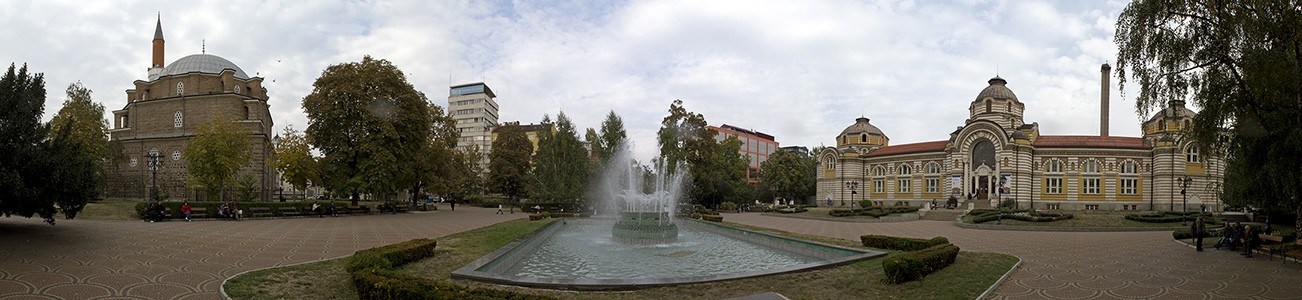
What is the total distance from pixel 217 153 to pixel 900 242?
33.6m

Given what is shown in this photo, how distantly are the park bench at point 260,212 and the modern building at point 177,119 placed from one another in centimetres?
2015

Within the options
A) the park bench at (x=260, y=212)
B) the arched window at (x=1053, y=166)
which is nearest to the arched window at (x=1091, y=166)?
the arched window at (x=1053, y=166)

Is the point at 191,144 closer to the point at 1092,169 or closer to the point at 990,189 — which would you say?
the point at 990,189

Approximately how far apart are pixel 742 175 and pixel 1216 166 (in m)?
36.8

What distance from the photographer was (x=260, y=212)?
27656mm

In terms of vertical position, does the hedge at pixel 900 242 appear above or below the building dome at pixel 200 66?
below

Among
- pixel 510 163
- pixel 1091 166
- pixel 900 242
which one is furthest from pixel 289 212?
pixel 1091 166

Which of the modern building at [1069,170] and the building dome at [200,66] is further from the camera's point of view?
the building dome at [200,66]

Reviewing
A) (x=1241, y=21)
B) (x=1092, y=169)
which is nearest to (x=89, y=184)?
(x=1241, y=21)

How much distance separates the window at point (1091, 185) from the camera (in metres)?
48.5

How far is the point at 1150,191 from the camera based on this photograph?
1870 inches

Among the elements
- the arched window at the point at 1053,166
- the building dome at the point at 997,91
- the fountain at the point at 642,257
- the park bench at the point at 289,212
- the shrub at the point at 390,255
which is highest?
the building dome at the point at 997,91

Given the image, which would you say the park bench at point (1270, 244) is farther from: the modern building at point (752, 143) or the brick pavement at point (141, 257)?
the modern building at point (752, 143)

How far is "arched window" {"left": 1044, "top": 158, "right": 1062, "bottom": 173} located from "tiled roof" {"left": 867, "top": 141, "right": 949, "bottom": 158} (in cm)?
775
